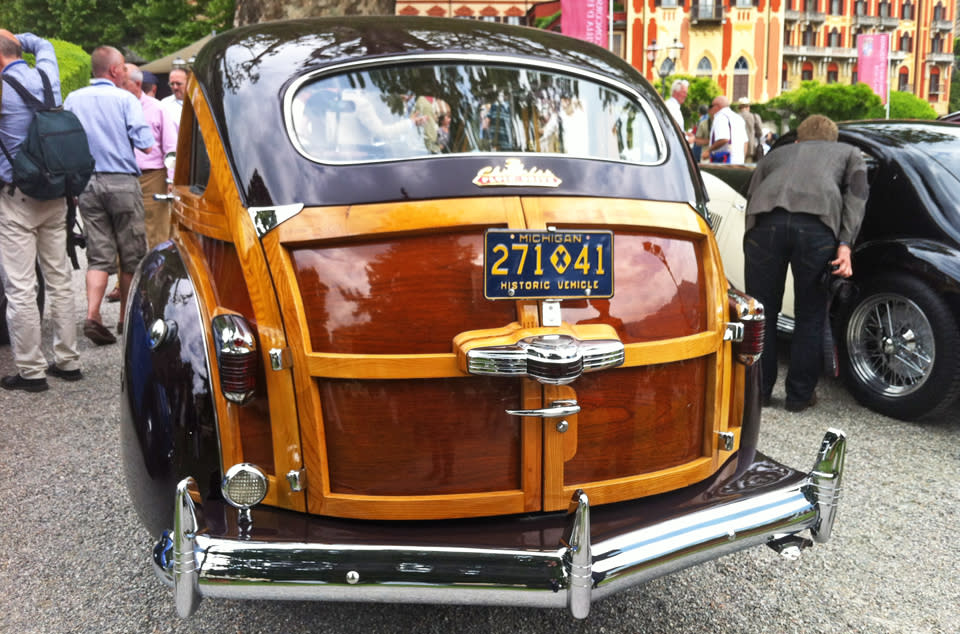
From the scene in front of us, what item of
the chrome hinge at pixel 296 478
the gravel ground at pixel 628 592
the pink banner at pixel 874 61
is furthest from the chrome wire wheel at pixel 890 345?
the pink banner at pixel 874 61

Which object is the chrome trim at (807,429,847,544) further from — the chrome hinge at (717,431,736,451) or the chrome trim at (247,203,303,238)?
the chrome trim at (247,203,303,238)

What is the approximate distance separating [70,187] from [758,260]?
4.17 m

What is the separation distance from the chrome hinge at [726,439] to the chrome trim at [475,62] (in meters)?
0.92

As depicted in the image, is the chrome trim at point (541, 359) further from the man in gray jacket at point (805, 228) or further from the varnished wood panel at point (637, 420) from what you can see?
the man in gray jacket at point (805, 228)

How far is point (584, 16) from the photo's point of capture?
1366cm

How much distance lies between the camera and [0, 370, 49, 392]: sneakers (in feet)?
17.3

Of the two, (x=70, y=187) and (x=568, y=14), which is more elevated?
(x=568, y=14)

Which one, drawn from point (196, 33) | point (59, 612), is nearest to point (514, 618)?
point (59, 612)

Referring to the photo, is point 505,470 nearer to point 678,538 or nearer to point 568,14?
point 678,538

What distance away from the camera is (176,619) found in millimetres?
2789

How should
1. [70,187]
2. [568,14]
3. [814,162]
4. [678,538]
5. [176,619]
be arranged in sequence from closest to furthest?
[678,538] → [176,619] → [814,162] → [70,187] → [568,14]

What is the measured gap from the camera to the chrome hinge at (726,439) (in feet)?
8.86

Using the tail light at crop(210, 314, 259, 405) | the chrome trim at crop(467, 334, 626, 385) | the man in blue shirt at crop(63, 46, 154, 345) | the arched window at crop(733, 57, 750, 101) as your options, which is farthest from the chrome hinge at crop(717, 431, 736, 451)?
the arched window at crop(733, 57, 750, 101)

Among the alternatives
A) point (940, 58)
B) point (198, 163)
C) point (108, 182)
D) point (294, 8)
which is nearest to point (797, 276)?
point (198, 163)
